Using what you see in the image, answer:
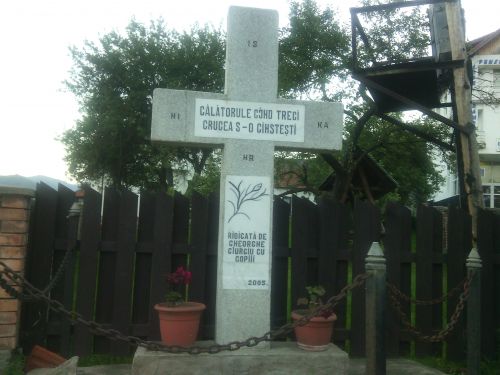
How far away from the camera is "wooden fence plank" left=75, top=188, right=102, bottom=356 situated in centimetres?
512

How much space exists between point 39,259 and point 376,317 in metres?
3.46

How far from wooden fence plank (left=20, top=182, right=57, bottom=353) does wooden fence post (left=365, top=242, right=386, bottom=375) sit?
3328 mm

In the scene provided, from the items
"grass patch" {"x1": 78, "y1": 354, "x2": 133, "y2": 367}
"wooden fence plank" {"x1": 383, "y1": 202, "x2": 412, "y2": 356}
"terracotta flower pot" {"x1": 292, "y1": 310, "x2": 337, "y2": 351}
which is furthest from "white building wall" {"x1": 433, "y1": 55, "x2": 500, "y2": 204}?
"grass patch" {"x1": 78, "y1": 354, "x2": 133, "y2": 367}

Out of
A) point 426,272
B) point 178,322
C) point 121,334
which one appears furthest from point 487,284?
point 121,334

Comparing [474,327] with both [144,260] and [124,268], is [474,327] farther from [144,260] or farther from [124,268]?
[124,268]

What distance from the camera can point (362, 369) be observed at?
5.00 m

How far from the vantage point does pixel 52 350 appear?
5.09m

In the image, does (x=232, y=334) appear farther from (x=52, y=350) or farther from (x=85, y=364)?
(x=52, y=350)

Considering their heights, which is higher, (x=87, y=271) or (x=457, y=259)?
(x=457, y=259)

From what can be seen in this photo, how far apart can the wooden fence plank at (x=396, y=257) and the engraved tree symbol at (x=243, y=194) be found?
71.0 inches

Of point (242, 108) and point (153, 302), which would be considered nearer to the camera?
point (242, 108)

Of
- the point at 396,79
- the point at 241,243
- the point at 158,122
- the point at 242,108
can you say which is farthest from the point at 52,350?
the point at 396,79

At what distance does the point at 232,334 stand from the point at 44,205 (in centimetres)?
237

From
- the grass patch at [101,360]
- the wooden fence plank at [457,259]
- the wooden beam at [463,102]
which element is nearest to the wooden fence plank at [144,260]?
the grass patch at [101,360]
